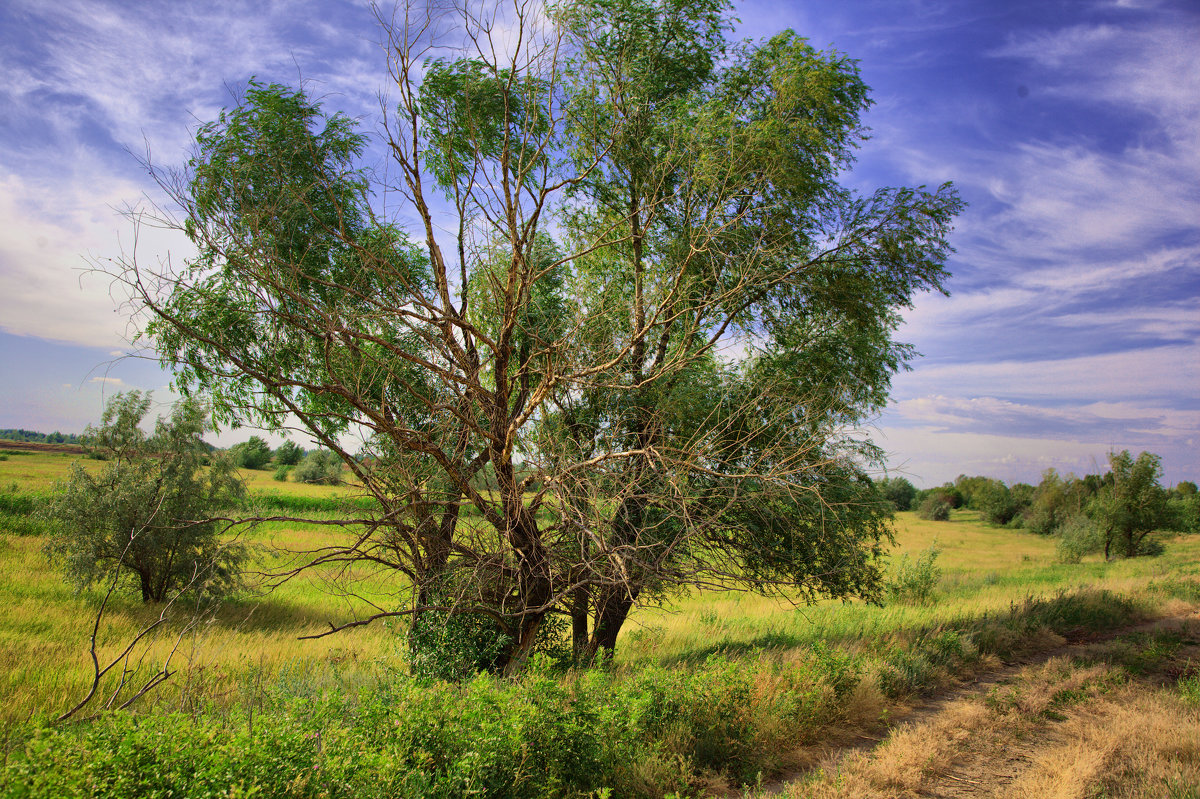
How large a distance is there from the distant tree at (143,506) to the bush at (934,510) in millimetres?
83018

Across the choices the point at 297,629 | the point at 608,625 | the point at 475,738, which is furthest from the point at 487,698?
the point at 297,629

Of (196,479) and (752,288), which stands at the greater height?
(752,288)

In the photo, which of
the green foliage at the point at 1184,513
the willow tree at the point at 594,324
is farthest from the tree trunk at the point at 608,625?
the green foliage at the point at 1184,513

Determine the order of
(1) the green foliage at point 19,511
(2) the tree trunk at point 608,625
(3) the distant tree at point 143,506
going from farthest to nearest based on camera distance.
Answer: (1) the green foliage at point 19,511 → (3) the distant tree at point 143,506 → (2) the tree trunk at point 608,625

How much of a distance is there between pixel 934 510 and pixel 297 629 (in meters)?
82.8

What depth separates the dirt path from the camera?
4.93m

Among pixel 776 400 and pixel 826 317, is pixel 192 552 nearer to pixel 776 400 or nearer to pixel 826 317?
pixel 776 400

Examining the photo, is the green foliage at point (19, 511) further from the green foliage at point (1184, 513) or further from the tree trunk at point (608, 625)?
the green foliage at point (1184, 513)

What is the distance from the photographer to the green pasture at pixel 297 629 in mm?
7219

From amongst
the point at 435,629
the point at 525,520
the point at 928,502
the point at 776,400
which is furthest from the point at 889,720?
the point at 928,502

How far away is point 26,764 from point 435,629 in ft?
17.3

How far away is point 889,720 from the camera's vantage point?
6797 millimetres

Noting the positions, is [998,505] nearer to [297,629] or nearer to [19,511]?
[297,629]

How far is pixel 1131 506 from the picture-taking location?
129 feet
